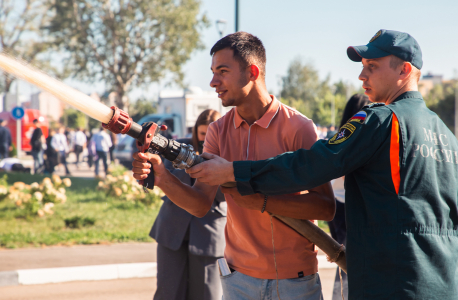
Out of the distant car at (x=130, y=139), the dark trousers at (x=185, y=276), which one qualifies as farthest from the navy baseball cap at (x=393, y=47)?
the distant car at (x=130, y=139)

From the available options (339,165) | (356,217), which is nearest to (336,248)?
(356,217)

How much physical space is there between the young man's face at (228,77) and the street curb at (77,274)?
170 inches

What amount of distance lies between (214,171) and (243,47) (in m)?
0.77

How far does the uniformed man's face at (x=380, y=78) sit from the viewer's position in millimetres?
1836

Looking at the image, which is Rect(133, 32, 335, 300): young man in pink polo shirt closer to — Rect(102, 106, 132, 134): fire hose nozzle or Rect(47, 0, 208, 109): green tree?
Rect(102, 106, 132, 134): fire hose nozzle

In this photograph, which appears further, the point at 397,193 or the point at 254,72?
the point at 254,72

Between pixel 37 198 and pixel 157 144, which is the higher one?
pixel 157 144

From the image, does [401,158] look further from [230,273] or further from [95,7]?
[95,7]

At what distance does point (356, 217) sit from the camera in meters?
1.74

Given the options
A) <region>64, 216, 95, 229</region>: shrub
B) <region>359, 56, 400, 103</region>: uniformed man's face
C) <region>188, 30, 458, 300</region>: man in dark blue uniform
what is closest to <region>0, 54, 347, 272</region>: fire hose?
<region>188, 30, 458, 300</region>: man in dark blue uniform

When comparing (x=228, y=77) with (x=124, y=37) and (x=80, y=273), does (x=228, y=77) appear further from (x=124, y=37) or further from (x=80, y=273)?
(x=124, y=37)

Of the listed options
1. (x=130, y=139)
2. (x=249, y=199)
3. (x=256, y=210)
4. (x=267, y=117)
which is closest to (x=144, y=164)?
(x=249, y=199)

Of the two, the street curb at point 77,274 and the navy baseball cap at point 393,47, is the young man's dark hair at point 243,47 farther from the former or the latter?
the street curb at point 77,274

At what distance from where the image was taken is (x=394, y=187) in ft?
5.28
